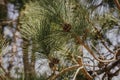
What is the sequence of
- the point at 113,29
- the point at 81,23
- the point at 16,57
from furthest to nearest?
the point at 16,57 < the point at 113,29 < the point at 81,23

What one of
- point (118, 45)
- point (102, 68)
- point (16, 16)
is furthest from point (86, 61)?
point (16, 16)

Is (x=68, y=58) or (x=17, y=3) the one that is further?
(x=17, y=3)

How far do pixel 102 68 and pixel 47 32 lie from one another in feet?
1.07

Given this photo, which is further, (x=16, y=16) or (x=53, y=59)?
(x=16, y=16)

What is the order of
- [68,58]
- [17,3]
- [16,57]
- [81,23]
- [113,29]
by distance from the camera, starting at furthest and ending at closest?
[17,3]
[16,57]
[113,29]
[68,58]
[81,23]

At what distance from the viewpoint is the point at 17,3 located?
219 centimetres

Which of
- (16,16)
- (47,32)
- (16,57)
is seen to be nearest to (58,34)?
(47,32)

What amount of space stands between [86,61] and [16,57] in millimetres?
541

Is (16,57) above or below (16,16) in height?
below

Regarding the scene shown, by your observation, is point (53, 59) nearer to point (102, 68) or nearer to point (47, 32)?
point (47, 32)

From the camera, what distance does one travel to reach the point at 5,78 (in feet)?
4.01

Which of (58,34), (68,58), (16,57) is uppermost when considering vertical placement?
(58,34)

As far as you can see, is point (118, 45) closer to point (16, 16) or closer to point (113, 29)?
point (113, 29)

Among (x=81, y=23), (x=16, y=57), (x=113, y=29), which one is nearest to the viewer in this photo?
(x=81, y=23)
